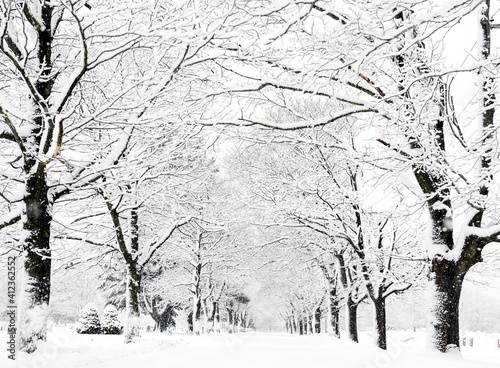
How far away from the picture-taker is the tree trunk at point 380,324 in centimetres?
1222

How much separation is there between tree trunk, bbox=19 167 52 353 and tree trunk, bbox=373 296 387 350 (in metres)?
9.33

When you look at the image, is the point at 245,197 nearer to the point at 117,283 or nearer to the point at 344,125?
the point at 344,125

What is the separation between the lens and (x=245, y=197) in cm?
1448

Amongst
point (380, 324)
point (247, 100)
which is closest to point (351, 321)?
point (380, 324)

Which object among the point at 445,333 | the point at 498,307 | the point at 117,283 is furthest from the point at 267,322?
the point at 445,333

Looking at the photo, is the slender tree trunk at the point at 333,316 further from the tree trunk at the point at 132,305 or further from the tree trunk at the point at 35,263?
the tree trunk at the point at 35,263

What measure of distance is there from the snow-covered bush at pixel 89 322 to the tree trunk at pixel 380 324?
1784 centimetres

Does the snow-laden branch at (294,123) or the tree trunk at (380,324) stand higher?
the snow-laden branch at (294,123)

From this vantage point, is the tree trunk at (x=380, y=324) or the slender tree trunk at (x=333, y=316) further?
the slender tree trunk at (x=333, y=316)

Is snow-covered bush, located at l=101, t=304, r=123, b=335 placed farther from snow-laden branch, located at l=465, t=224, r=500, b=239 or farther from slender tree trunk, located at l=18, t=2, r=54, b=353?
snow-laden branch, located at l=465, t=224, r=500, b=239

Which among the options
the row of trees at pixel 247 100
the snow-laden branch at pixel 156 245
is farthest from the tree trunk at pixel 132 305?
the row of trees at pixel 247 100

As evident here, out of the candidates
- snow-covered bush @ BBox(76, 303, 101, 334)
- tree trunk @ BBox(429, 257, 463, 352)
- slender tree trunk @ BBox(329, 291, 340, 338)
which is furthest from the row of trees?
snow-covered bush @ BBox(76, 303, 101, 334)

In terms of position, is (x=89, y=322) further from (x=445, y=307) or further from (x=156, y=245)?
(x=445, y=307)

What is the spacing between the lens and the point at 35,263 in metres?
6.18
